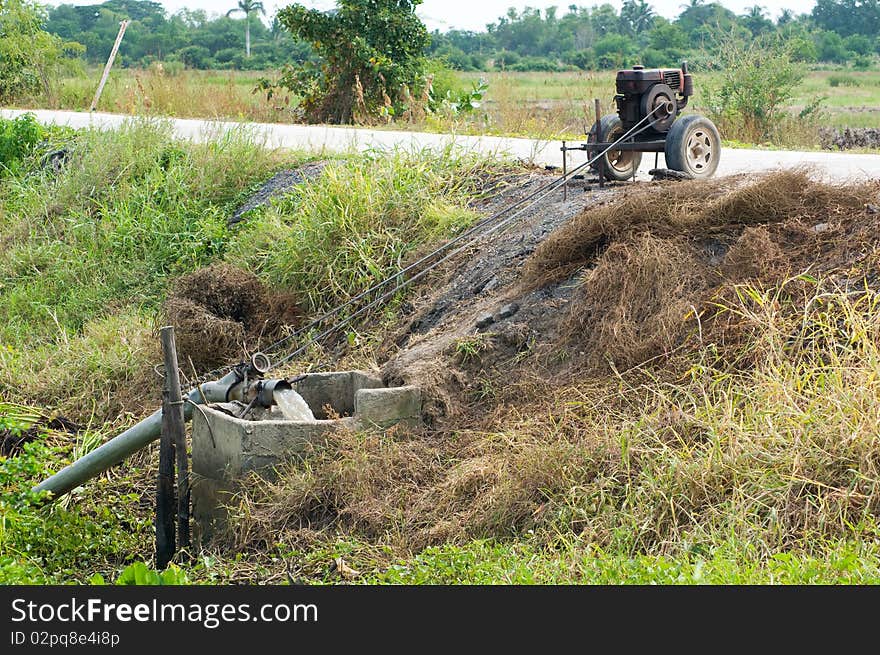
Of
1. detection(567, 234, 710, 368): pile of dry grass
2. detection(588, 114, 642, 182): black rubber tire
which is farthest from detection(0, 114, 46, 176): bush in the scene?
detection(567, 234, 710, 368): pile of dry grass

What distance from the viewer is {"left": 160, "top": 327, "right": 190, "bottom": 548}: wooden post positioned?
227 inches

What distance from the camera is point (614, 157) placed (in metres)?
8.83

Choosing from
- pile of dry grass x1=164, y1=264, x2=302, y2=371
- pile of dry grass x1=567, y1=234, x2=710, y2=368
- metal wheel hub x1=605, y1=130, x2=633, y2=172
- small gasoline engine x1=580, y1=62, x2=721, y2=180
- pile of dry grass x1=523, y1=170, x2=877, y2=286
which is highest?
small gasoline engine x1=580, y1=62, x2=721, y2=180

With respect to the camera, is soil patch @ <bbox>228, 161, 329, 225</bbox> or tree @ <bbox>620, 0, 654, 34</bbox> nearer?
soil patch @ <bbox>228, 161, 329, 225</bbox>

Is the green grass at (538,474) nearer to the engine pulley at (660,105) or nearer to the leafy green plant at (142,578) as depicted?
the leafy green plant at (142,578)

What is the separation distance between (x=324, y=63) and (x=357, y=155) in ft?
26.3

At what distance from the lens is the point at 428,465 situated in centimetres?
591

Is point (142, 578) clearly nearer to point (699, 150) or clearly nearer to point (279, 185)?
point (699, 150)

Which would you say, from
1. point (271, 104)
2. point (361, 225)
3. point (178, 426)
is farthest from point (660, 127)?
point (271, 104)

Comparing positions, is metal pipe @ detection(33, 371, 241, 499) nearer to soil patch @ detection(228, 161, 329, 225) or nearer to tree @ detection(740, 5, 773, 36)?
soil patch @ detection(228, 161, 329, 225)

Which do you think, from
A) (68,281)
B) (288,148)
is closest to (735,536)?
(68,281)

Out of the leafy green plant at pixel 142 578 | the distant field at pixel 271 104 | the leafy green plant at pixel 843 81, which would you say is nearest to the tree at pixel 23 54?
the distant field at pixel 271 104

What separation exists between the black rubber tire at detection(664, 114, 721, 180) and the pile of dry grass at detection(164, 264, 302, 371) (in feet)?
10.3

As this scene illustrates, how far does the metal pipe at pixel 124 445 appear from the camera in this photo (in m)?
6.16
